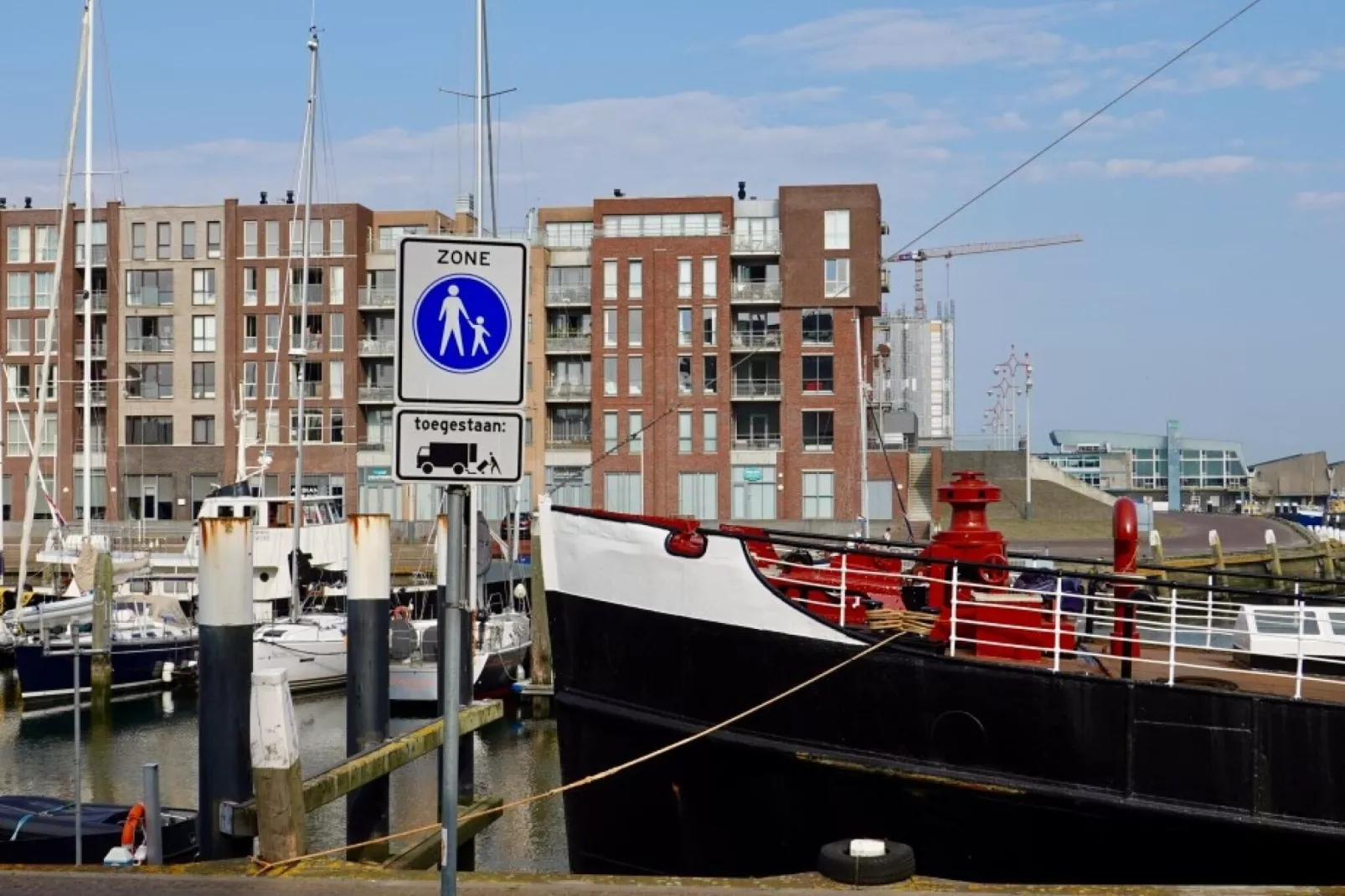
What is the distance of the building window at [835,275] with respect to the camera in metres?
65.9

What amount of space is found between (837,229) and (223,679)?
58587mm

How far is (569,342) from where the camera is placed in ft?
227

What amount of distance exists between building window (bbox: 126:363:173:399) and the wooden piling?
66843 mm

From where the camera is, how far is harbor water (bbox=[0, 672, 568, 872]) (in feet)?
63.3

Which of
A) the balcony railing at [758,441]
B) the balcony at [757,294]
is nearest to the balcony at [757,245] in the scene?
the balcony at [757,294]

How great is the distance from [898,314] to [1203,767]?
130718mm

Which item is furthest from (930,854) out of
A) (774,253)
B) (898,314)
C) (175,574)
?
(898,314)

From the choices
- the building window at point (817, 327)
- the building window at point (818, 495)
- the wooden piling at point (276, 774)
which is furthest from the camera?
the building window at point (817, 327)

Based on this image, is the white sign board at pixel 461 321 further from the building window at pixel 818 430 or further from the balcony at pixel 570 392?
the balcony at pixel 570 392

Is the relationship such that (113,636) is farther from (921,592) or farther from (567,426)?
(567,426)

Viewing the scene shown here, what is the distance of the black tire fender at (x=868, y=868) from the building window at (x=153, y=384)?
6910cm

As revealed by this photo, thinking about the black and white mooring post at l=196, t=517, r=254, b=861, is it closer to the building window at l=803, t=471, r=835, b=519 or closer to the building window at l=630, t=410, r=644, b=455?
the building window at l=630, t=410, r=644, b=455

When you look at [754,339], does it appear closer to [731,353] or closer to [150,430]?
[731,353]

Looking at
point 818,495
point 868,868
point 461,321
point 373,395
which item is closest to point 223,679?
point 868,868
